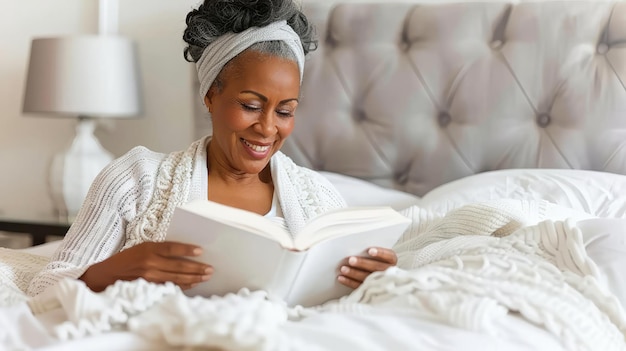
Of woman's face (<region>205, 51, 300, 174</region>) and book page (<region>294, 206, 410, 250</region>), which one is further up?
woman's face (<region>205, 51, 300, 174</region>)

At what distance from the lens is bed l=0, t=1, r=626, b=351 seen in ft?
3.25

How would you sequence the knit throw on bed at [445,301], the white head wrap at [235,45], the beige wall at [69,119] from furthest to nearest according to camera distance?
1. the beige wall at [69,119]
2. the white head wrap at [235,45]
3. the knit throw on bed at [445,301]

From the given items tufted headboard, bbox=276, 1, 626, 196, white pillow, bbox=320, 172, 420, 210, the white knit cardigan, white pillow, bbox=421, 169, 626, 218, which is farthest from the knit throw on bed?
tufted headboard, bbox=276, 1, 626, 196

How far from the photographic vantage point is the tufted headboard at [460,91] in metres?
1.89

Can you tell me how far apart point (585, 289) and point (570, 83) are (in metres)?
1.06

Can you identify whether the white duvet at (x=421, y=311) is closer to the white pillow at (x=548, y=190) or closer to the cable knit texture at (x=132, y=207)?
the cable knit texture at (x=132, y=207)

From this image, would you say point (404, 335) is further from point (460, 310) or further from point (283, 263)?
point (283, 263)

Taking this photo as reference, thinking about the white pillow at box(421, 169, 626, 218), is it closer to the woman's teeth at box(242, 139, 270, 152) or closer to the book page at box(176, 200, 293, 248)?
the woman's teeth at box(242, 139, 270, 152)

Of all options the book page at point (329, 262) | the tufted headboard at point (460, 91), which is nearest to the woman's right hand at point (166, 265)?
the book page at point (329, 262)

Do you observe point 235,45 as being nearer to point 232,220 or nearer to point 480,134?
point 232,220

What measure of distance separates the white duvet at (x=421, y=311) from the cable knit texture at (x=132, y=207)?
35cm

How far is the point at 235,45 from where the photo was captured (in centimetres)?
133

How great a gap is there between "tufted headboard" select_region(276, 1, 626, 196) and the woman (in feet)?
2.15

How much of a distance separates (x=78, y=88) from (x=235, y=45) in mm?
1139
